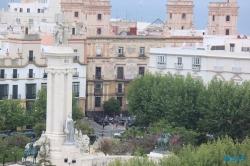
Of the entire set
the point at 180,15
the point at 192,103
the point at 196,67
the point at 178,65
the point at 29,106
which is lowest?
the point at 29,106

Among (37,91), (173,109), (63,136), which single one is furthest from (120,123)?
(63,136)

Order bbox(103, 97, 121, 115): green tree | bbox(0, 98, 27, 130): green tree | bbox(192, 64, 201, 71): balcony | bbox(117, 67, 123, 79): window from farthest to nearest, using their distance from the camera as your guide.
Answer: bbox(117, 67, 123, 79): window
bbox(103, 97, 121, 115): green tree
bbox(192, 64, 201, 71): balcony
bbox(0, 98, 27, 130): green tree

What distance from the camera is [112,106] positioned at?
87812 mm

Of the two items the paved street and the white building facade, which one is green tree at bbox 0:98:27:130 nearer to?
the paved street

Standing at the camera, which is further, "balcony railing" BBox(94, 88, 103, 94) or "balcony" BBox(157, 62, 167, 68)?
"balcony railing" BBox(94, 88, 103, 94)

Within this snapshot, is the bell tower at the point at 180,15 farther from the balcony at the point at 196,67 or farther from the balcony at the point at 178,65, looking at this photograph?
the balcony at the point at 196,67

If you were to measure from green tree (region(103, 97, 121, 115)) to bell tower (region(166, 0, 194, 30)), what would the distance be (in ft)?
48.7

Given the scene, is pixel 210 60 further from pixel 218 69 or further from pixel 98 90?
pixel 98 90

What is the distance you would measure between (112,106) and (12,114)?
16701 mm

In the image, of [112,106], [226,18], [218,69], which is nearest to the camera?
[218,69]

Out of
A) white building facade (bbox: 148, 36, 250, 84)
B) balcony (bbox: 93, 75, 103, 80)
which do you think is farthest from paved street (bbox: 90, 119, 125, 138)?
balcony (bbox: 93, 75, 103, 80)

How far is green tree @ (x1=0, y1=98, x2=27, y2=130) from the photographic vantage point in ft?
237

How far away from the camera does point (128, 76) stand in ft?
298

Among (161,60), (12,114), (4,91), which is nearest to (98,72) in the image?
(161,60)
